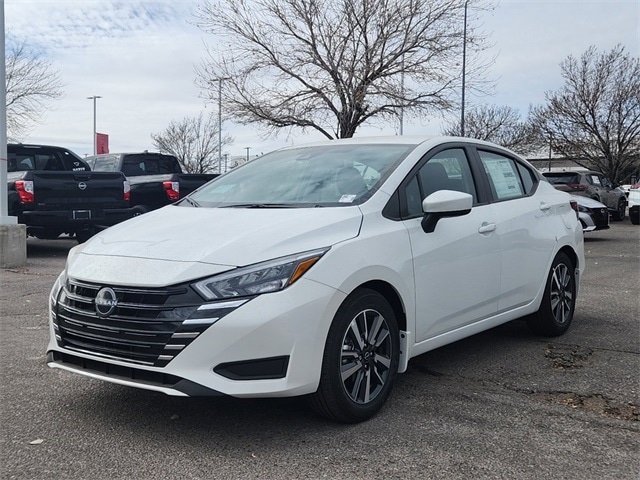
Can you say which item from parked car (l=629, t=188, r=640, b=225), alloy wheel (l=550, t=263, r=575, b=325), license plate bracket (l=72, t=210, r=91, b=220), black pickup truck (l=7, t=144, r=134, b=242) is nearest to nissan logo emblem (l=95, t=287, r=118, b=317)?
alloy wheel (l=550, t=263, r=575, b=325)

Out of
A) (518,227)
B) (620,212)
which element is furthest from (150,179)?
(620,212)

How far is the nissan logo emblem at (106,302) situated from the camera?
337cm

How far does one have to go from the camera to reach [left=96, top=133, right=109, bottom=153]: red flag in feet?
110

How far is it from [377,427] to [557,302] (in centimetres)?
271

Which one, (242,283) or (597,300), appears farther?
(597,300)

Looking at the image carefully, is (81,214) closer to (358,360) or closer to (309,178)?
(309,178)

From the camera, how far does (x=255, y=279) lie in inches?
130

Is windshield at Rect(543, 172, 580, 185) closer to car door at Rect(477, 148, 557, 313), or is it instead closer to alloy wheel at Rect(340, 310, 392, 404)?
car door at Rect(477, 148, 557, 313)

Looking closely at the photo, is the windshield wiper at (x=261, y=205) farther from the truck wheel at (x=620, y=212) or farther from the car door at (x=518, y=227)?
the truck wheel at (x=620, y=212)

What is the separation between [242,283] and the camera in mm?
3287

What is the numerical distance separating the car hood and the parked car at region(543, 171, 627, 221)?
14.6 m

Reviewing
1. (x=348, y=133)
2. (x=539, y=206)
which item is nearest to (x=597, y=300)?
(x=539, y=206)

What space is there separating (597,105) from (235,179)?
98.0 ft

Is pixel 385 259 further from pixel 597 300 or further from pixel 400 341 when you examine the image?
pixel 597 300
